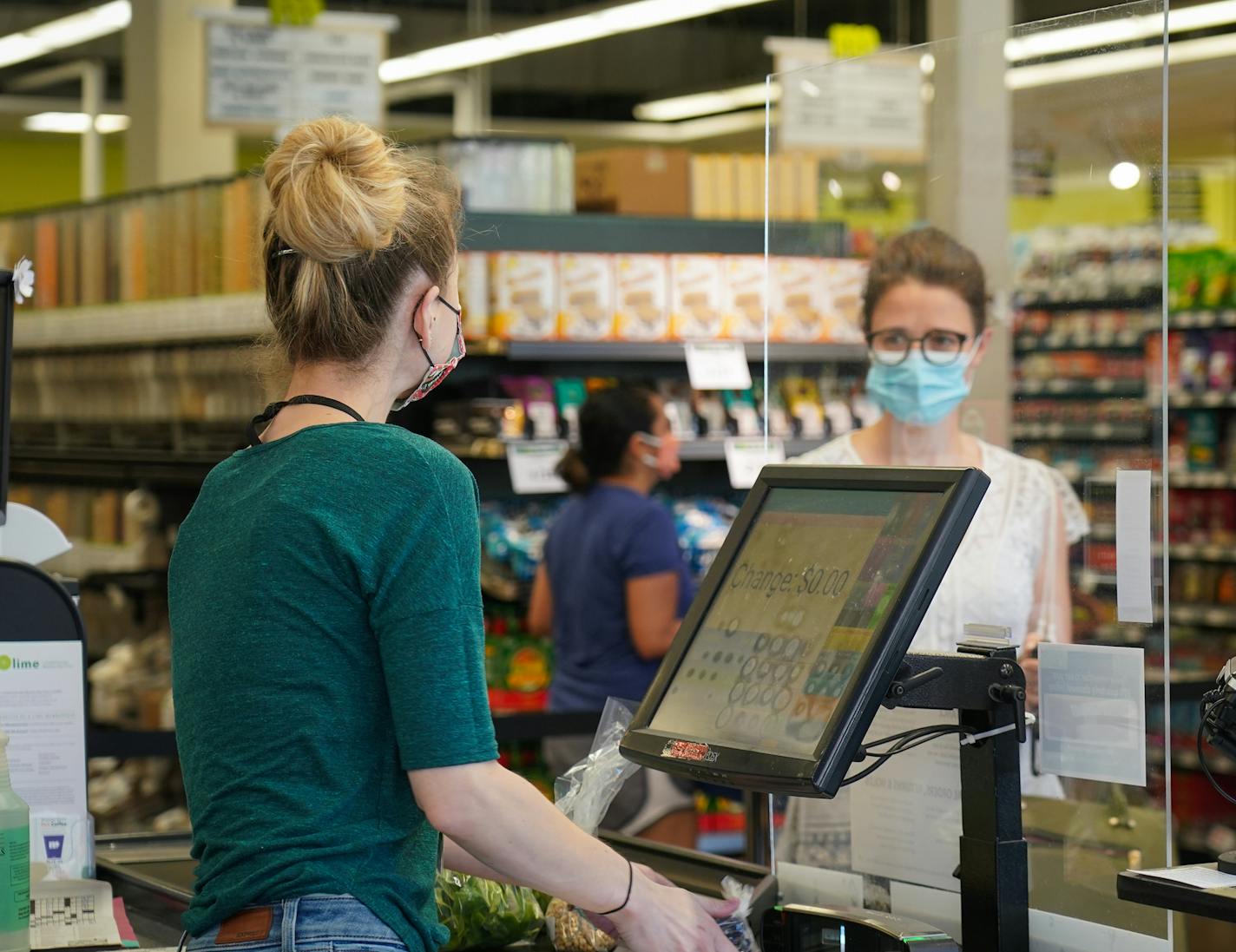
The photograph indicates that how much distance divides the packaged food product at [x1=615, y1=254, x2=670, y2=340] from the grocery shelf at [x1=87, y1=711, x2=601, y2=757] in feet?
5.97

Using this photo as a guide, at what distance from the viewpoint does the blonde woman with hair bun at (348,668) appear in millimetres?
A: 1508

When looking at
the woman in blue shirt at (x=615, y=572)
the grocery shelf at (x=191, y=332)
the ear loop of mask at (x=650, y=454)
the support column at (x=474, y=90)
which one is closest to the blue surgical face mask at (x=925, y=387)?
the woman in blue shirt at (x=615, y=572)

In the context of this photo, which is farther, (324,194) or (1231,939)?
(1231,939)

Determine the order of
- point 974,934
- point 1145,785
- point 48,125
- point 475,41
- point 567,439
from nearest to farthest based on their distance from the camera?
point 974,934 → point 1145,785 → point 567,439 → point 475,41 → point 48,125

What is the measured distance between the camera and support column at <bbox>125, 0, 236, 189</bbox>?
8.00 m

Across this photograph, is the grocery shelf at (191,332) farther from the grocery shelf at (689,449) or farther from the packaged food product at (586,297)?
the grocery shelf at (689,449)

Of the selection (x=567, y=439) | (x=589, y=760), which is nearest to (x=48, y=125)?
(x=567, y=439)

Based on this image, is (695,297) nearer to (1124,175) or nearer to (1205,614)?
(1205,614)

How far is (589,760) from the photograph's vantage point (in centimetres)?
204

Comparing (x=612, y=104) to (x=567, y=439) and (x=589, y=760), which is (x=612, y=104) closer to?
(x=567, y=439)

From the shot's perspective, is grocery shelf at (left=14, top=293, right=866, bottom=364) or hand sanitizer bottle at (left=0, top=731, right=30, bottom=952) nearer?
hand sanitizer bottle at (left=0, top=731, right=30, bottom=952)

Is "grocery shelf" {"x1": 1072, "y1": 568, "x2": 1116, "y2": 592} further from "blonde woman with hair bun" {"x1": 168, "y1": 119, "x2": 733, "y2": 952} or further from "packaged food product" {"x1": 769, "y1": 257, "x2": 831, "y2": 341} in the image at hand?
"blonde woman with hair bun" {"x1": 168, "y1": 119, "x2": 733, "y2": 952}

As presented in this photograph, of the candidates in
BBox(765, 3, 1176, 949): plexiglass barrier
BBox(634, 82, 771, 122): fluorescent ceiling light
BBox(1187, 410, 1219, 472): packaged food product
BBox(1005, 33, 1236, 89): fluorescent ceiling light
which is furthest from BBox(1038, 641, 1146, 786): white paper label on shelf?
BBox(634, 82, 771, 122): fluorescent ceiling light

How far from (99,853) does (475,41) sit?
10970 millimetres
